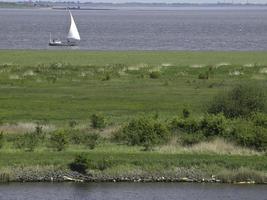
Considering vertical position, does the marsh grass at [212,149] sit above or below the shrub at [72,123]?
above

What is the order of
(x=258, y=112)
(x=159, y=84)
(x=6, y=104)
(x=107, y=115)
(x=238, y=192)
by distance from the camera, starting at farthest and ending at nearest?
(x=159, y=84) → (x=6, y=104) → (x=107, y=115) → (x=258, y=112) → (x=238, y=192)

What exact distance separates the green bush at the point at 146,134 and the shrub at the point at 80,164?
500cm

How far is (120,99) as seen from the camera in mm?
62094

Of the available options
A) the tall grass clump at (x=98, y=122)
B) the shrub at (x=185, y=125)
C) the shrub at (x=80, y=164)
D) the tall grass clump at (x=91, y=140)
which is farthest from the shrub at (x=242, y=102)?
the shrub at (x=80, y=164)

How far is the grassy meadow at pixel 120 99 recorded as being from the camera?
131 feet

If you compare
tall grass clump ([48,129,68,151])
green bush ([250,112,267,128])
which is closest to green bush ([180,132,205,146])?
green bush ([250,112,267,128])

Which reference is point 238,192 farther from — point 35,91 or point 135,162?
point 35,91

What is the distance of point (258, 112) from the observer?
1913 inches

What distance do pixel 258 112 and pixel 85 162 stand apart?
13040mm

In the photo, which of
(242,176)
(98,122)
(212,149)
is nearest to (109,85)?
(98,122)

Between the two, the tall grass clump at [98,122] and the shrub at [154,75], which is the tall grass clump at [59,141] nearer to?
the tall grass clump at [98,122]

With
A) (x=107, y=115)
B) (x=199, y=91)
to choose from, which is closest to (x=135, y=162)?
(x=107, y=115)

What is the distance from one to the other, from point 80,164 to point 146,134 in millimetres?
5726

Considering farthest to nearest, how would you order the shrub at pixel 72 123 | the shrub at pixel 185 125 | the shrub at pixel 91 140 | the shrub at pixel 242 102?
the shrub at pixel 242 102 → the shrub at pixel 72 123 → the shrub at pixel 185 125 → the shrub at pixel 91 140
